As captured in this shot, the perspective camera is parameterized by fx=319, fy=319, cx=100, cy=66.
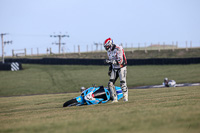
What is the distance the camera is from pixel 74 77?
135 ft

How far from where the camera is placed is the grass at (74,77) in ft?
111

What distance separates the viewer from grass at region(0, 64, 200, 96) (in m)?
33.8

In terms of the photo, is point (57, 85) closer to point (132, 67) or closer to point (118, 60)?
point (132, 67)

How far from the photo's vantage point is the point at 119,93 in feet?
42.2

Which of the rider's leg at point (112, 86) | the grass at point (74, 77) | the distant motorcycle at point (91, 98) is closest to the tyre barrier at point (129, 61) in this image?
the grass at point (74, 77)

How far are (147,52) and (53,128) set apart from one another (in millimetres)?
55049

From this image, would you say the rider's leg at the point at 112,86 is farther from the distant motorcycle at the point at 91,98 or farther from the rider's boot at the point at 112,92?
the distant motorcycle at the point at 91,98

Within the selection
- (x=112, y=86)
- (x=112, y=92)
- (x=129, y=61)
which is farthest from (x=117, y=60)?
(x=129, y=61)

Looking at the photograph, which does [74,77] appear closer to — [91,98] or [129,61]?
[129,61]

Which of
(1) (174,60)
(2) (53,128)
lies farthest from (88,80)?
(2) (53,128)

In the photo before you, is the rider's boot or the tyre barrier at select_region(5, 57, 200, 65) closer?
the rider's boot

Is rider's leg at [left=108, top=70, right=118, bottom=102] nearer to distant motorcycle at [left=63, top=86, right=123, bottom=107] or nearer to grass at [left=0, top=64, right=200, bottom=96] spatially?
distant motorcycle at [left=63, top=86, right=123, bottom=107]

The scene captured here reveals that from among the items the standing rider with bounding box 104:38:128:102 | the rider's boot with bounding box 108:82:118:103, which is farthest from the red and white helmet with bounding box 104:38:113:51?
the rider's boot with bounding box 108:82:118:103

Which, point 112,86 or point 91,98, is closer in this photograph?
point 112,86
